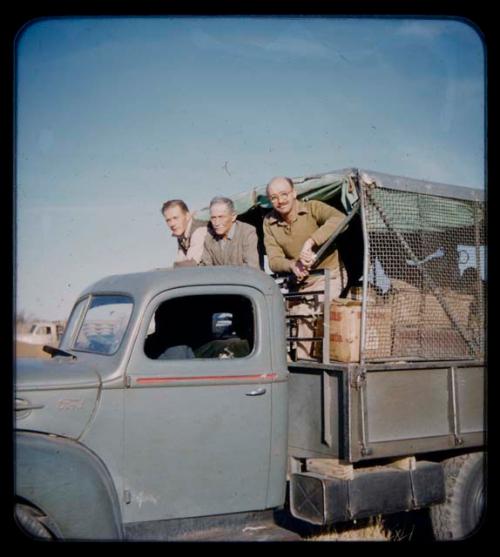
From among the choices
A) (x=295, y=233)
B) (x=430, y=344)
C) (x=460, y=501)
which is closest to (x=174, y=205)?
(x=295, y=233)

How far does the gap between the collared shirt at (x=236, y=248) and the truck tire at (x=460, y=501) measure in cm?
202

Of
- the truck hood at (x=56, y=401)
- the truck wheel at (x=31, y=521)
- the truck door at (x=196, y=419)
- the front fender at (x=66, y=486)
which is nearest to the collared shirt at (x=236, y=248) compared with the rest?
the truck door at (x=196, y=419)

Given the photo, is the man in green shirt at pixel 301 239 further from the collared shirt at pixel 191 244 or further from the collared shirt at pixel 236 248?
the collared shirt at pixel 191 244

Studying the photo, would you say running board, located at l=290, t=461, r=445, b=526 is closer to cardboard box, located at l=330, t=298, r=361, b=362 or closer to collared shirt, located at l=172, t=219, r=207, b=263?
cardboard box, located at l=330, t=298, r=361, b=362

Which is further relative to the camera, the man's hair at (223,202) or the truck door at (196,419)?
the man's hair at (223,202)

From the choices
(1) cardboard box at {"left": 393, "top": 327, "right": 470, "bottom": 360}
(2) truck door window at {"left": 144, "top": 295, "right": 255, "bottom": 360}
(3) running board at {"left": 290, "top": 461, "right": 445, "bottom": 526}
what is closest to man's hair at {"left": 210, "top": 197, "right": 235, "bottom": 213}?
(2) truck door window at {"left": 144, "top": 295, "right": 255, "bottom": 360}

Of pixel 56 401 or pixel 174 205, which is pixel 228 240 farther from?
pixel 56 401

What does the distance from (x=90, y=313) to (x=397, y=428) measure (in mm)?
2183

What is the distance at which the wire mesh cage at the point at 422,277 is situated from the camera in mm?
4473

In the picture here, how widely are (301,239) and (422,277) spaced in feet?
3.03

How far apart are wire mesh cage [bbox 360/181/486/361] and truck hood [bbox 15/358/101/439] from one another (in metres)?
1.77

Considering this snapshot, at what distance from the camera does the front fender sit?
3.40 m

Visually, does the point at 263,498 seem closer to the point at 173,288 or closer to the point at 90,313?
the point at 173,288
